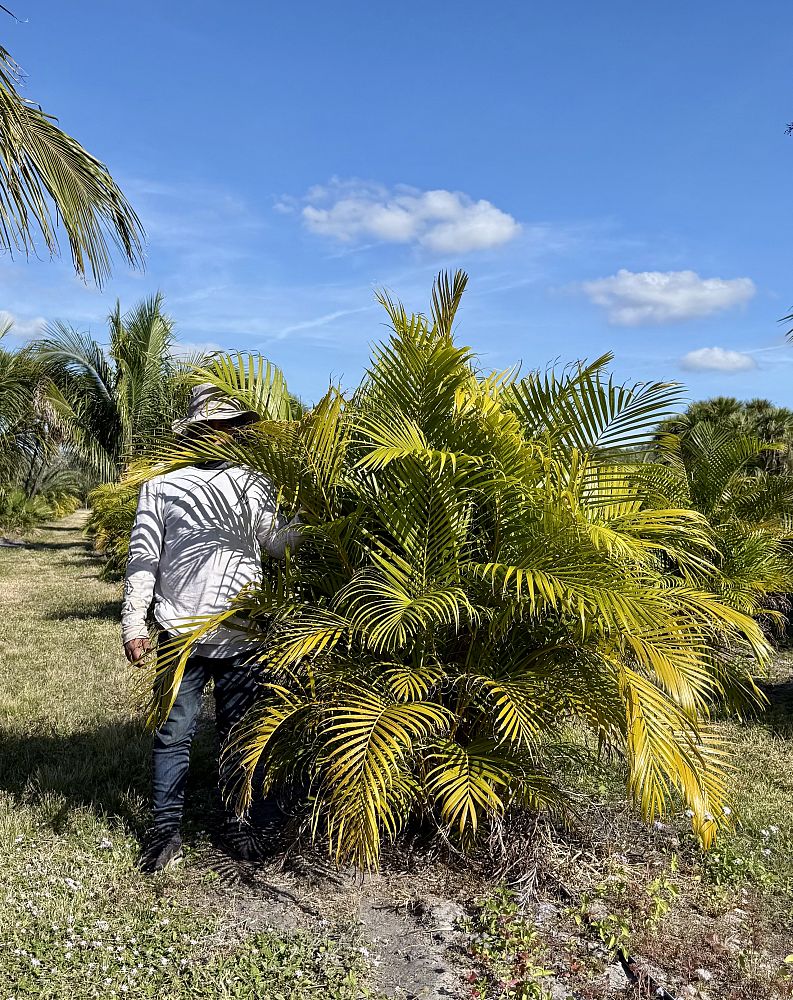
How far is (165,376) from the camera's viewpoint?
1844 centimetres

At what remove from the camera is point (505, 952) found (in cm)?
310

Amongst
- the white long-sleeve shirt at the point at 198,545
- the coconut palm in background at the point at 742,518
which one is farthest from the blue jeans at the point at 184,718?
the coconut palm in background at the point at 742,518

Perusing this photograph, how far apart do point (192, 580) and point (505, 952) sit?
2022mm

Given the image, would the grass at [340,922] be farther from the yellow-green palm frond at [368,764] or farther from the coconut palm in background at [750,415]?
the coconut palm in background at [750,415]

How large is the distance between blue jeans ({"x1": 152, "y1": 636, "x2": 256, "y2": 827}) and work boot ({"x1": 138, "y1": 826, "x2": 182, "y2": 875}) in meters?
0.04

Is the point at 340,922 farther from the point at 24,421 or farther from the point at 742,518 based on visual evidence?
the point at 24,421

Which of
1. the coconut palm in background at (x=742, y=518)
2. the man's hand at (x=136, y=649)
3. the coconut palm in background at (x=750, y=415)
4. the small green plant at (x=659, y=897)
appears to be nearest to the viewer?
the small green plant at (x=659, y=897)

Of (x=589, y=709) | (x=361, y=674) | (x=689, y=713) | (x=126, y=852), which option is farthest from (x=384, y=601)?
(x=126, y=852)

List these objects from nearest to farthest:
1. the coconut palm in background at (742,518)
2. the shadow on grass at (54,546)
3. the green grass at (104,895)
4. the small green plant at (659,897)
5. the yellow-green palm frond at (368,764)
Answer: the green grass at (104,895) → the yellow-green palm frond at (368,764) → the small green plant at (659,897) → the coconut palm in background at (742,518) → the shadow on grass at (54,546)

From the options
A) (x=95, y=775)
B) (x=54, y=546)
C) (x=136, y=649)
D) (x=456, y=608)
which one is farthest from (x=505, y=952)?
(x=54, y=546)

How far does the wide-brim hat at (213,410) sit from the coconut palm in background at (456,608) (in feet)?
0.53

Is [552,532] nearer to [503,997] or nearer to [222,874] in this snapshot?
[503,997]

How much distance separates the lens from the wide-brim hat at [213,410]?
12.6ft

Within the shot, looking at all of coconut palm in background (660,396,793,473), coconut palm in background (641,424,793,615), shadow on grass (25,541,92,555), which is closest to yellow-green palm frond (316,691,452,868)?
coconut palm in background (641,424,793,615)
